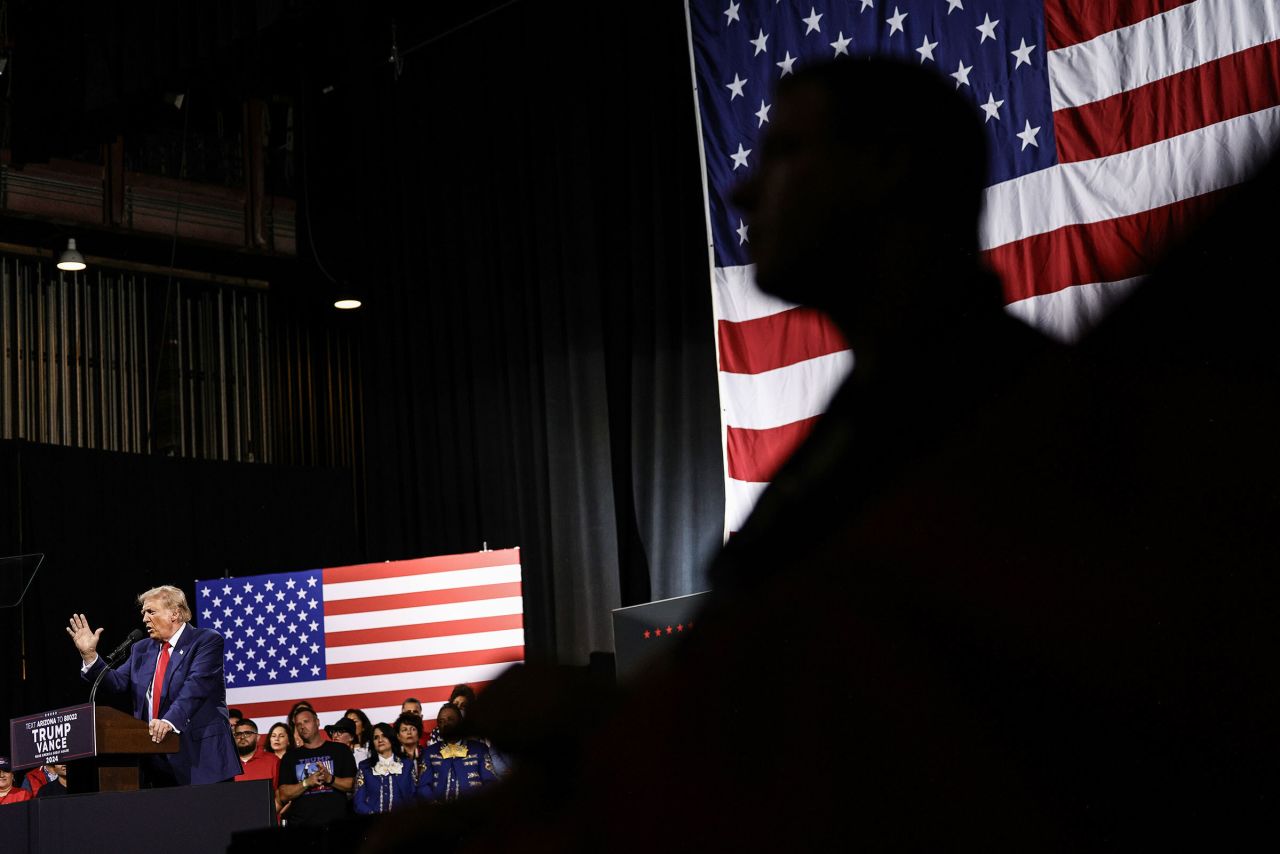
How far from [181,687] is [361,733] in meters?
1.05

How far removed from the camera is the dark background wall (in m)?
8.43

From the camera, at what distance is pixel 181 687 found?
282 inches

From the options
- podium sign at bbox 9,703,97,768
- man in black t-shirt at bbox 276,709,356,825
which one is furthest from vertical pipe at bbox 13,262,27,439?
podium sign at bbox 9,703,97,768

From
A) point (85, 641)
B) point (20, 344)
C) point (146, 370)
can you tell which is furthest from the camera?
point (146, 370)

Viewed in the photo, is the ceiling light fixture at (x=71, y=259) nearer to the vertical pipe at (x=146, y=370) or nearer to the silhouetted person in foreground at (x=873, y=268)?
the vertical pipe at (x=146, y=370)

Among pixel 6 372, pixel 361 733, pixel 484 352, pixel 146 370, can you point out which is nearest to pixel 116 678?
pixel 361 733

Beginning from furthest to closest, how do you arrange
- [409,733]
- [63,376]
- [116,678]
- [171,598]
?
[63,376] → [409,733] → [116,678] → [171,598]

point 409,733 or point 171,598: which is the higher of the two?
point 171,598

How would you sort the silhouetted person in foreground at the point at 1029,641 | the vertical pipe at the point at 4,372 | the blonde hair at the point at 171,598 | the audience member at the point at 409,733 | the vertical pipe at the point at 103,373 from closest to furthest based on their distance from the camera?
the silhouetted person in foreground at the point at 1029,641 < the blonde hair at the point at 171,598 < the audience member at the point at 409,733 < the vertical pipe at the point at 4,372 < the vertical pipe at the point at 103,373

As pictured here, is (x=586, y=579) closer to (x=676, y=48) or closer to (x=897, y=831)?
(x=676, y=48)

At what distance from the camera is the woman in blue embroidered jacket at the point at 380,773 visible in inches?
262

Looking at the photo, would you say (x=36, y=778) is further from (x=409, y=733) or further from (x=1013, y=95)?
(x=1013, y=95)

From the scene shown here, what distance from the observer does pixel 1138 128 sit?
19.4 feet

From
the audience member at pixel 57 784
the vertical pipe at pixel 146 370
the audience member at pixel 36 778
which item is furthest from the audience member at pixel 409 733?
the vertical pipe at pixel 146 370
